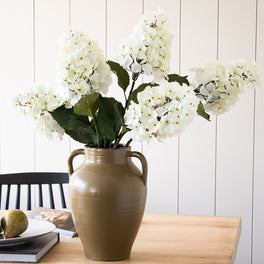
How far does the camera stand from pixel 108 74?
52.1 inches

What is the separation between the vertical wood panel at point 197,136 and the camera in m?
2.91

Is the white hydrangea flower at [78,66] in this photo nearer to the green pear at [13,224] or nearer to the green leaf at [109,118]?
the green leaf at [109,118]

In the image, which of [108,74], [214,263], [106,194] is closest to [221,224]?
[214,263]

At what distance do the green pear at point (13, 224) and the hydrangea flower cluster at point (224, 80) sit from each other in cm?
67

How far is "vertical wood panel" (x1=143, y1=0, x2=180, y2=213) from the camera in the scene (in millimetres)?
2951

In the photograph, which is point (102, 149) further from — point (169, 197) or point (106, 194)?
point (169, 197)

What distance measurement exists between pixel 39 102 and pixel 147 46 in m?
0.34

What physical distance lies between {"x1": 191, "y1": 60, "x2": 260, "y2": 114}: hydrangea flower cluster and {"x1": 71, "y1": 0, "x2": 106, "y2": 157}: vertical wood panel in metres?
1.71

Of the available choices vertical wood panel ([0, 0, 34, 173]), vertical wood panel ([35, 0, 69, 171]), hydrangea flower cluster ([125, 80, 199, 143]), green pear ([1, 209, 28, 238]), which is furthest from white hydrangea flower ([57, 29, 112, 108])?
vertical wood panel ([0, 0, 34, 173])

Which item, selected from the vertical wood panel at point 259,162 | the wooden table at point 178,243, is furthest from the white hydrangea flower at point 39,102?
the vertical wood panel at point 259,162

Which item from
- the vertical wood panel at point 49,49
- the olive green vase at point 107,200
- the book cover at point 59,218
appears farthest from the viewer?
the vertical wood panel at point 49,49

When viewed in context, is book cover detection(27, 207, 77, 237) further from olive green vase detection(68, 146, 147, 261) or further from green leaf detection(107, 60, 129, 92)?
green leaf detection(107, 60, 129, 92)

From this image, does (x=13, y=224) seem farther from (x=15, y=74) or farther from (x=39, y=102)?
(x=15, y=74)

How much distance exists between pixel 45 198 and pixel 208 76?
1.98 m
